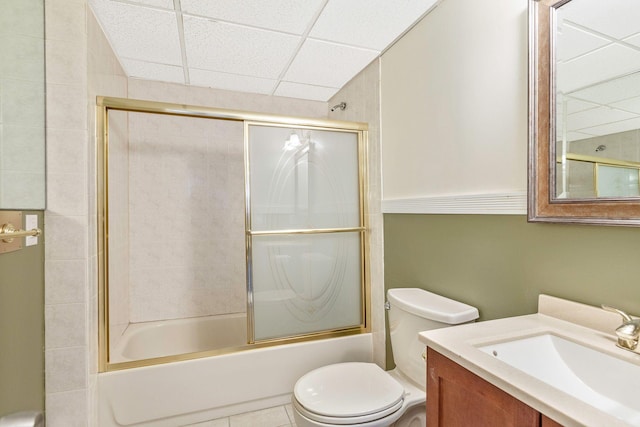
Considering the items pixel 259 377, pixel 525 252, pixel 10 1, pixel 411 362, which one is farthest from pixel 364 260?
pixel 10 1

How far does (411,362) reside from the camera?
1.45 m

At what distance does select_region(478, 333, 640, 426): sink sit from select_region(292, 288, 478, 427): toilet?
1.23 feet

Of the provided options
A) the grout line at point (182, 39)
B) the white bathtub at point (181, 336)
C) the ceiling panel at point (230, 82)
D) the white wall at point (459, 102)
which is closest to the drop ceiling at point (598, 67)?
the white wall at point (459, 102)

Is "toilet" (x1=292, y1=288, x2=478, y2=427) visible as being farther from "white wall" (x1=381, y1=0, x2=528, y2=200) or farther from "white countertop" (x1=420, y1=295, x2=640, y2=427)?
"white wall" (x1=381, y1=0, x2=528, y2=200)

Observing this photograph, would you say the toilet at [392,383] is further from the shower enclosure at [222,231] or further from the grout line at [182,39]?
the grout line at [182,39]

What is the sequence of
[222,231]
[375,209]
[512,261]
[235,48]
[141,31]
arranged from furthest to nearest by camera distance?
[222,231]
[375,209]
[235,48]
[141,31]
[512,261]

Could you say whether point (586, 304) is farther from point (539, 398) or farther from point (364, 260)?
point (364, 260)

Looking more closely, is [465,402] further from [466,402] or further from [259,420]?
[259,420]

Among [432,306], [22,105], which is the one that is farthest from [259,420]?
[22,105]

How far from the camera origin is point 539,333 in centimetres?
90

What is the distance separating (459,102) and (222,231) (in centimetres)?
201

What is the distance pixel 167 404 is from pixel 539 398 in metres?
1.79

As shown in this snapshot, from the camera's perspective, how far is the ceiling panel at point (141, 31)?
5.09 feet

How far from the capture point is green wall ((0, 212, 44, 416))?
107 centimetres
